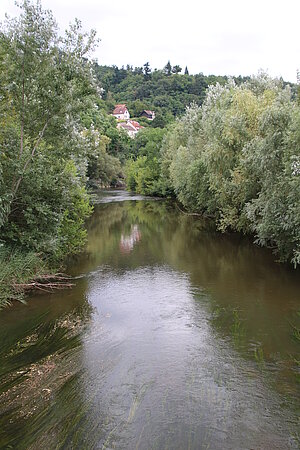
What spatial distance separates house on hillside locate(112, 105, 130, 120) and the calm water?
127m

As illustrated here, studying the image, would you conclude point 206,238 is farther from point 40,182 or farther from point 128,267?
point 40,182

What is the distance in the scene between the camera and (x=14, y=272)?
569 inches

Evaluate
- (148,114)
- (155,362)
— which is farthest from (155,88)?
(155,362)

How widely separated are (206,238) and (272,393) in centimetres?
2015

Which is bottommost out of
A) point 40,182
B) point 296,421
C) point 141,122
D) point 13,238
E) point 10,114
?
point 296,421

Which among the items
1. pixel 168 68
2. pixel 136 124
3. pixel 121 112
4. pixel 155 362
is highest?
pixel 168 68

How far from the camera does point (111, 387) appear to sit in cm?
920

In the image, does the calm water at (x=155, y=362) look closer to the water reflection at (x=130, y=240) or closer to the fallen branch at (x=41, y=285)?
the fallen branch at (x=41, y=285)

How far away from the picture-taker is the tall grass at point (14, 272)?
544 inches

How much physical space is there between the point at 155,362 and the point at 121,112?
138117 millimetres

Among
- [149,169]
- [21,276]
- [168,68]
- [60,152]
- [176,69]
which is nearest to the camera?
[21,276]

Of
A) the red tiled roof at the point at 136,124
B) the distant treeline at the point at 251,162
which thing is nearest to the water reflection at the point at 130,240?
the distant treeline at the point at 251,162

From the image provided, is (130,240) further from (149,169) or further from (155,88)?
(155,88)

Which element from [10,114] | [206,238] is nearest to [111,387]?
[10,114]
